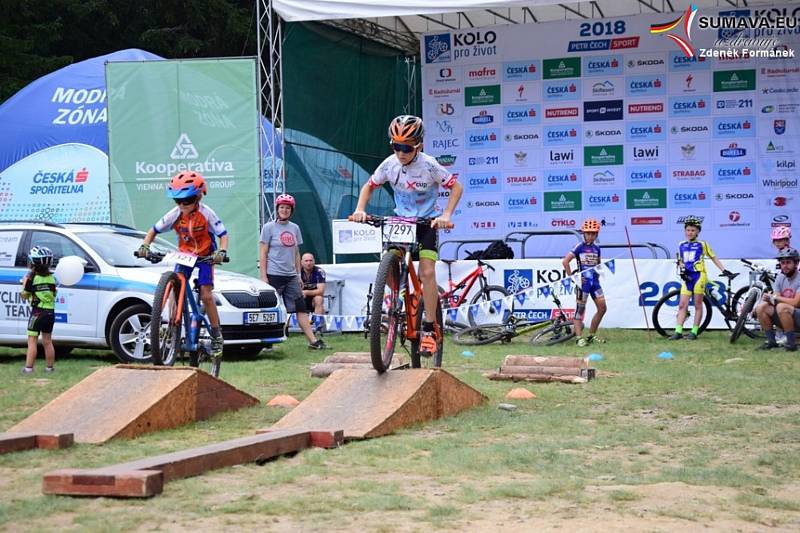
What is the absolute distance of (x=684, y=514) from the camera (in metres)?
5.70

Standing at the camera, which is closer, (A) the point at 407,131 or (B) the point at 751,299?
(A) the point at 407,131

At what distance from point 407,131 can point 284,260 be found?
735 cm

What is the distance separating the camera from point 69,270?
1434 cm

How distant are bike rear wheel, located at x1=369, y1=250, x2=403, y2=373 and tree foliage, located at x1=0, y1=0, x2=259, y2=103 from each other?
2810cm

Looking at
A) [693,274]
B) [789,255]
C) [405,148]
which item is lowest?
[693,274]

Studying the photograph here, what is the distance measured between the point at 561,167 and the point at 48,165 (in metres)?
11.1

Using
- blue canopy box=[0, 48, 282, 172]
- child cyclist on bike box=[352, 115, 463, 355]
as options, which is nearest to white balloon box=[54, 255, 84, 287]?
child cyclist on bike box=[352, 115, 463, 355]

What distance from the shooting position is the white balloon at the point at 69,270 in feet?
47.1

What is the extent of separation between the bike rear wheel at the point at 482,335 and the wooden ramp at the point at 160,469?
9.97 metres

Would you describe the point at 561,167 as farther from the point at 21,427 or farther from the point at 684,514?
the point at 684,514

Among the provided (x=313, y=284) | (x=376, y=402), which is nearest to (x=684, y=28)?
(x=313, y=284)

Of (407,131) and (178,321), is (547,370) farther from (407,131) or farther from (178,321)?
(178,321)

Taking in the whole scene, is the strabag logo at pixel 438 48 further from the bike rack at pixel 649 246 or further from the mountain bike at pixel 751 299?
the mountain bike at pixel 751 299

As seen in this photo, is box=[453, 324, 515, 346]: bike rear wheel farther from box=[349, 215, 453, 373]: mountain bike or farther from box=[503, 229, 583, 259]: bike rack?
box=[349, 215, 453, 373]: mountain bike
